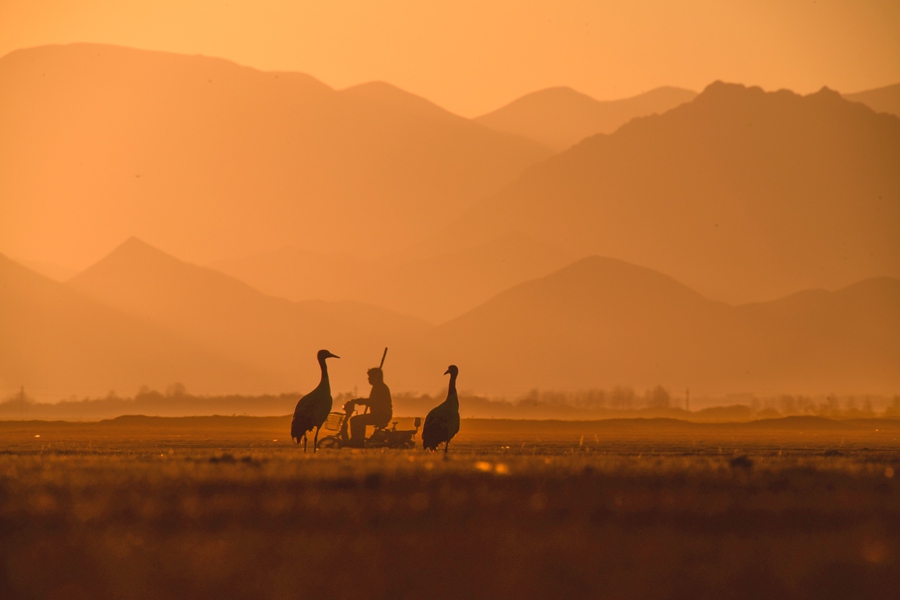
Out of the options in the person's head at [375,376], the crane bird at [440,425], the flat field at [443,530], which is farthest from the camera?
the person's head at [375,376]

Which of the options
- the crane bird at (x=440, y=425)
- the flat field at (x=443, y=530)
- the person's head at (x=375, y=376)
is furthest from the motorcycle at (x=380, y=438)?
the flat field at (x=443, y=530)

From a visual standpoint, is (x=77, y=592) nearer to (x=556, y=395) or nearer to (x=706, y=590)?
(x=706, y=590)

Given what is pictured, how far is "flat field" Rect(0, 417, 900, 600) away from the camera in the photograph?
15141 millimetres

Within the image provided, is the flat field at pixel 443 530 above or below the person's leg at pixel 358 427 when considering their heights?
below

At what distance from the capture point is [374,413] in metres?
39.8

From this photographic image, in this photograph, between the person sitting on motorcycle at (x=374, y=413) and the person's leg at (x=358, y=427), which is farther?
the person's leg at (x=358, y=427)

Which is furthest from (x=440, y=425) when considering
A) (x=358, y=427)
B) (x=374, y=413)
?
(x=358, y=427)

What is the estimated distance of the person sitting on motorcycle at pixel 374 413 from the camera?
130ft

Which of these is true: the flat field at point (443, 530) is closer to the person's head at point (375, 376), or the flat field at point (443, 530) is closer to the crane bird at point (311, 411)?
the crane bird at point (311, 411)

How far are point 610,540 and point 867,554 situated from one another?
328cm

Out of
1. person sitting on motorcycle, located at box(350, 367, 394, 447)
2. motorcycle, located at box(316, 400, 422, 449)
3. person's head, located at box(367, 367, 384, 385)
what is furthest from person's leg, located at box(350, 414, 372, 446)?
person's head, located at box(367, 367, 384, 385)

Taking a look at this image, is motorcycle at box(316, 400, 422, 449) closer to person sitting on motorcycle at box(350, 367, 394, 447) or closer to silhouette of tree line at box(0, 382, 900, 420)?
person sitting on motorcycle at box(350, 367, 394, 447)

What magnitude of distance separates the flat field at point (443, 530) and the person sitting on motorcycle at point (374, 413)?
29.5 feet

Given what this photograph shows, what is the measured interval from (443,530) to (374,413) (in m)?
20.7
